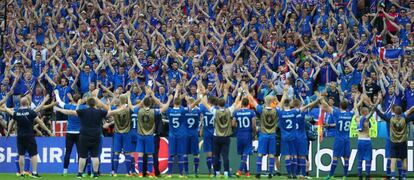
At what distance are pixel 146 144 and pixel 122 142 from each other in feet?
3.69

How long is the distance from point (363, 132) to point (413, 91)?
5.36m

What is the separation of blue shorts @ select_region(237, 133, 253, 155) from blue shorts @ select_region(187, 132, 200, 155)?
1.38 meters

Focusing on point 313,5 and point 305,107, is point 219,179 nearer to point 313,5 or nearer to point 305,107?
point 305,107

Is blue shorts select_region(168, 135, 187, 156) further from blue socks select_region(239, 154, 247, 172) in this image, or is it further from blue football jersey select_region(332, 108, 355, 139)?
blue football jersey select_region(332, 108, 355, 139)

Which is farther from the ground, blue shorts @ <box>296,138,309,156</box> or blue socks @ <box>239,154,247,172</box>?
blue shorts @ <box>296,138,309,156</box>

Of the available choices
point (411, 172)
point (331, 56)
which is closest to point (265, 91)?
point (331, 56)

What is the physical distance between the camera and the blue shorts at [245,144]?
39.2 m

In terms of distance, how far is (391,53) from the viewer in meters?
46.2

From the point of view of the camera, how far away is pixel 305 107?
3916 centimetres

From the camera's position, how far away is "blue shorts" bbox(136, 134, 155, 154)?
128 ft

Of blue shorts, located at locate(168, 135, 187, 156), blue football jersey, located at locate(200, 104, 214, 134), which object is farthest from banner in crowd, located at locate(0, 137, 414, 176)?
blue football jersey, located at locate(200, 104, 214, 134)

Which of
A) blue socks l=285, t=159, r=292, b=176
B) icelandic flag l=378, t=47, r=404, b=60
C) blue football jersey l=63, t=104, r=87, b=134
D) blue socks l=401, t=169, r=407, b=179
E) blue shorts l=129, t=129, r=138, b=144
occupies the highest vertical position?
icelandic flag l=378, t=47, r=404, b=60

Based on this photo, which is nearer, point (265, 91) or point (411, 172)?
point (411, 172)

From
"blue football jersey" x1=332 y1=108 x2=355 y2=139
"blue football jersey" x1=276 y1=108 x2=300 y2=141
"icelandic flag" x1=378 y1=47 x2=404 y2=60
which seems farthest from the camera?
"icelandic flag" x1=378 y1=47 x2=404 y2=60
